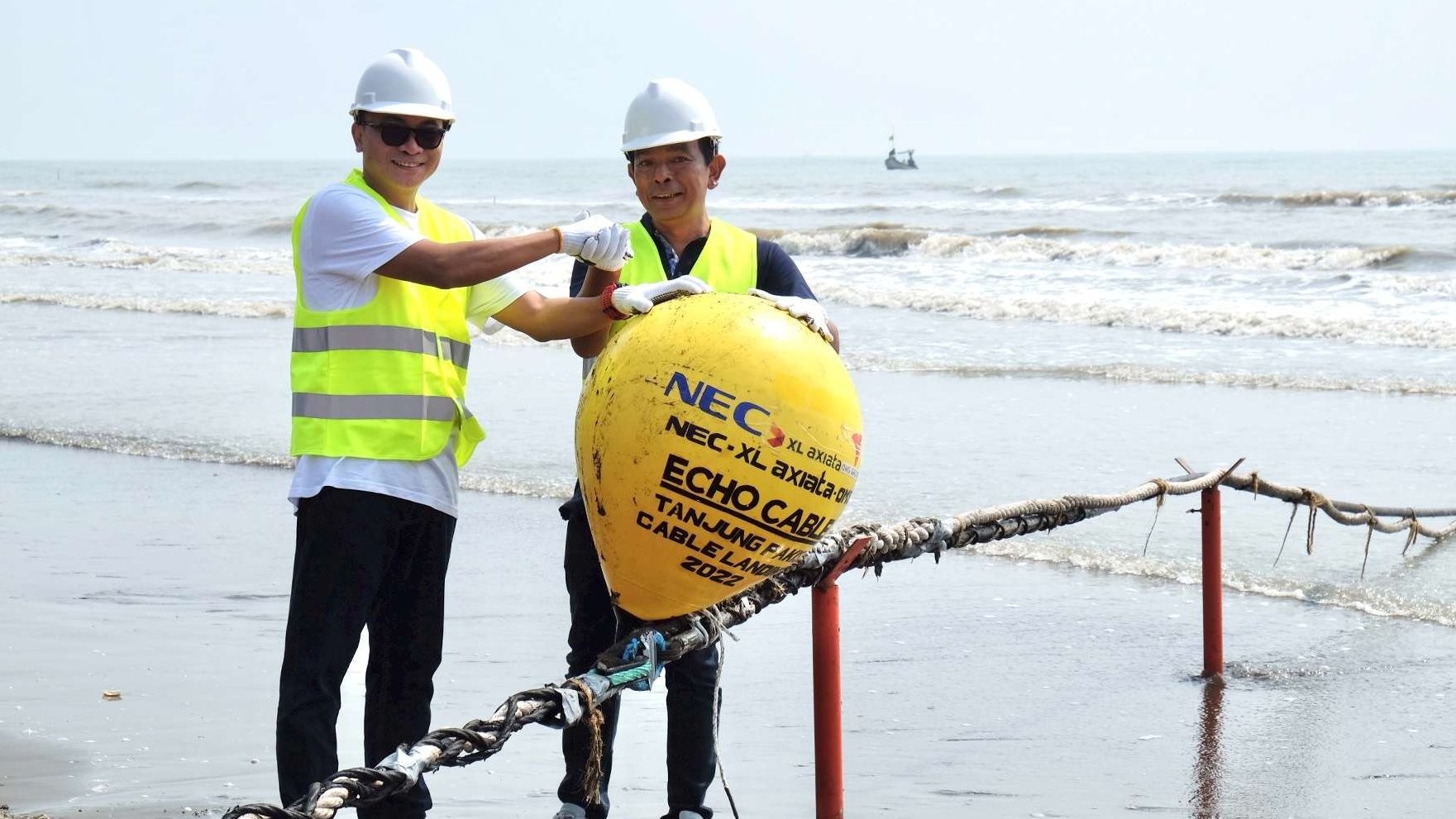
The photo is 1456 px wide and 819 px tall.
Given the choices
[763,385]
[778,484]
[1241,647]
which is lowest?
[1241,647]

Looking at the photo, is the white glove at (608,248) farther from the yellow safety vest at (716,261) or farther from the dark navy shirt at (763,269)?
the dark navy shirt at (763,269)

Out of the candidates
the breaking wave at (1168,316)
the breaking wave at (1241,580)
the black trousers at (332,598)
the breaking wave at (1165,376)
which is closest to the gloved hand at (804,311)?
the black trousers at (332,598)

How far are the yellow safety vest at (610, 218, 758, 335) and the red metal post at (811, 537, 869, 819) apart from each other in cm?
67

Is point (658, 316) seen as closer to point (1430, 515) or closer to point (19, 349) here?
point (1430, 515)

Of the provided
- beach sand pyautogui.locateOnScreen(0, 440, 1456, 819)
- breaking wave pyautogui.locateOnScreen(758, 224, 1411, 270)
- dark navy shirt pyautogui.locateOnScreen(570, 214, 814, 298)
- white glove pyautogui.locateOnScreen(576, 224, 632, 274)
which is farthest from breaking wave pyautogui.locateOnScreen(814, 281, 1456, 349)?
white glove pyautogui.locateOnScreen(576, 224, 632, 274)

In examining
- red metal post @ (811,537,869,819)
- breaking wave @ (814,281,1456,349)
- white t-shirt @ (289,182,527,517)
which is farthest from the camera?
breaking wave @ (814,281,1456,349)

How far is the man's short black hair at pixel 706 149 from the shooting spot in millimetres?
3479

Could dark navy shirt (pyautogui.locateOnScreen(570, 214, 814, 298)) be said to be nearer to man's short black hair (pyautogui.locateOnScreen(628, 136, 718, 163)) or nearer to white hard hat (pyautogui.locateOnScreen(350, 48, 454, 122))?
man's short black hair (pyautogui.locateOnScreen(628, 136, 718, 163))

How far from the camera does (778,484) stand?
Result: 264cm

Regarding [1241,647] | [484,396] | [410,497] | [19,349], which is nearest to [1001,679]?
[1241,647]

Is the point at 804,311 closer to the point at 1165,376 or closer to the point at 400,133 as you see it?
the point at 400,133

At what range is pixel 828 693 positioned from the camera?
3740mm

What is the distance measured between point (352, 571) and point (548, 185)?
80799mm

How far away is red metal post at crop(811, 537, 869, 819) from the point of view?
3.62 m
